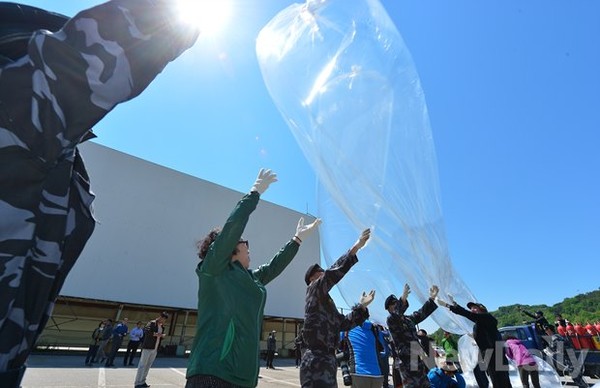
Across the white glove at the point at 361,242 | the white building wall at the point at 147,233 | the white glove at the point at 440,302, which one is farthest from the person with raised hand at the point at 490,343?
the white building wall at the point at 147,233

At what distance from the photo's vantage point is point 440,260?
4.24 metres

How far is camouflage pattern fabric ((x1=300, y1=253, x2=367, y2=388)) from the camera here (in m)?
3.26

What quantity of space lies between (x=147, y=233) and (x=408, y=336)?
15.7m

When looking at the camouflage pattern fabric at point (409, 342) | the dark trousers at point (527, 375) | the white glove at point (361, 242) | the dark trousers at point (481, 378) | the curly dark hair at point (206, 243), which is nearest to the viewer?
the curly dark hair at point (206, 243)

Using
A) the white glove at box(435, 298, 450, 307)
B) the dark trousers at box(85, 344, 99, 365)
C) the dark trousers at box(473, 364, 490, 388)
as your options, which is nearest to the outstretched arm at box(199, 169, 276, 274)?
the white glove at box(435, 298, 450, 307)

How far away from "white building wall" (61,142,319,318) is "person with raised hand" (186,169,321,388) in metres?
15.8

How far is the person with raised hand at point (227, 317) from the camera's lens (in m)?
1.61

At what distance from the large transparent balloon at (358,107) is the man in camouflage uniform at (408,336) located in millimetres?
1349

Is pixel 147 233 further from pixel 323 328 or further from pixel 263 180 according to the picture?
pixel 263 180

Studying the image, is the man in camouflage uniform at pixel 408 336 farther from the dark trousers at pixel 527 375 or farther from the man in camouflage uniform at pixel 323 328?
the dark trousers at pixel 527 375

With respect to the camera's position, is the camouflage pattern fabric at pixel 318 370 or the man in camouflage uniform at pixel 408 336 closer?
the camouflage pattern fabric at pixel 318 370

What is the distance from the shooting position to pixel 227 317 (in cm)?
174

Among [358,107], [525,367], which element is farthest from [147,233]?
[358,107]

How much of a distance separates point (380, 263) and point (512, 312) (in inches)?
4309
